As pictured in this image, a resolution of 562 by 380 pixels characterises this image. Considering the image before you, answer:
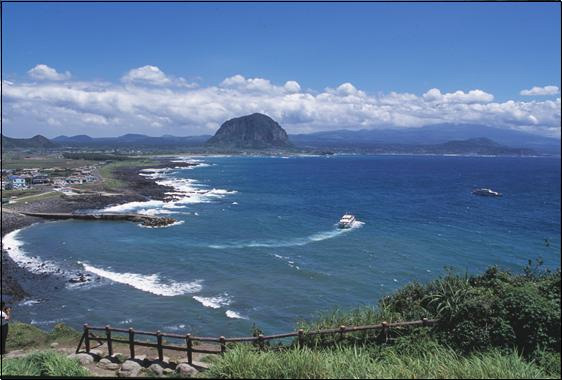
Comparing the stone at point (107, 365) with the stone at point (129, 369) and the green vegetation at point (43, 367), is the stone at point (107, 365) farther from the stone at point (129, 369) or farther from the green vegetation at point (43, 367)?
the green vegetation at point (43, 367)

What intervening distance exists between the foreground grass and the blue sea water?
18.1 ft

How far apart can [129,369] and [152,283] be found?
49.0 feet

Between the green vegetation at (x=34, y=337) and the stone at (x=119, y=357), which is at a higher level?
the stone at (x=119, y=357)

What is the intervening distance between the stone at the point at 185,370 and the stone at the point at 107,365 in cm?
182

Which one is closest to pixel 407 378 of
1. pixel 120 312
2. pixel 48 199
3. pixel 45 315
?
pixel 120 312

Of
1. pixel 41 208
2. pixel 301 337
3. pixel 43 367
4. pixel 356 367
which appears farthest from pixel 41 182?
pixel 356 367

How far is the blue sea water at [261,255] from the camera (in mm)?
21719

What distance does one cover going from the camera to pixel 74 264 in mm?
29906

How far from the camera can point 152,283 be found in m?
25.5

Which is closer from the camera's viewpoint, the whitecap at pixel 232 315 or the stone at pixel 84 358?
the stone at pixel 84 358

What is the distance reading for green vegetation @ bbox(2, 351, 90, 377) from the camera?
891 cm

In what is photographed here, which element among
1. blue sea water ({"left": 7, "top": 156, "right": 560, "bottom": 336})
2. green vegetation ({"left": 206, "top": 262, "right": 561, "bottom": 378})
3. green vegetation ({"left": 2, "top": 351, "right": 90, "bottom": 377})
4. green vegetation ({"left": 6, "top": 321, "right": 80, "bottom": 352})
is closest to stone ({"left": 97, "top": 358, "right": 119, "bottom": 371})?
green vegetation ({"left": 2, "top": 351, "right": 90, "bottom": 377})

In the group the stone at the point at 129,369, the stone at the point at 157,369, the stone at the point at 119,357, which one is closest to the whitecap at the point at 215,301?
the stone at the point at 119,357

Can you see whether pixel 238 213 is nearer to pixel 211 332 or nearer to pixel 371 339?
pixel 211 332
